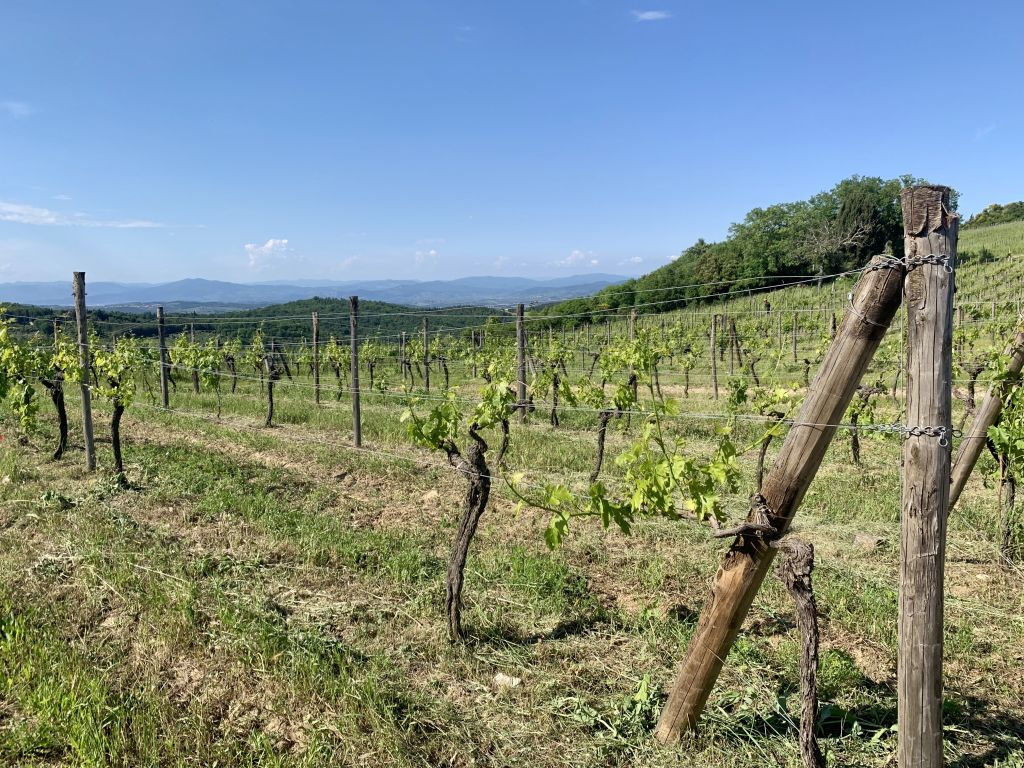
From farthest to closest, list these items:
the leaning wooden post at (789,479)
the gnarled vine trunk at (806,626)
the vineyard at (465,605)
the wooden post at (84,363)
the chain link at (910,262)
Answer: the wooden post at (84,363) → the vineyard at (465,605) → the gnarled vine trunk at (806,626) → the leaning wooden post at (789,479) → the chain link at (910,262)

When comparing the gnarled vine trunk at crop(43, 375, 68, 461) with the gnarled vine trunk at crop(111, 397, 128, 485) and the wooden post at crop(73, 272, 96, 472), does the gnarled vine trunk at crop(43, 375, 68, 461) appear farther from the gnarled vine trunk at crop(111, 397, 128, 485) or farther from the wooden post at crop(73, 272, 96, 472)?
the gnarled vine trunk at crop(111, 397, 128, 485)

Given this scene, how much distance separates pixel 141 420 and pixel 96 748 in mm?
10585

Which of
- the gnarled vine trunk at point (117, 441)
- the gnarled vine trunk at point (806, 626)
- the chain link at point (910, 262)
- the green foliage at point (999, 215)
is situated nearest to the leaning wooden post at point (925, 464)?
the chain link at point (910, 262)

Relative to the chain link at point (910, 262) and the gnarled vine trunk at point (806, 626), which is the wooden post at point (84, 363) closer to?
the gnarled vine trunk at point (806, 626)

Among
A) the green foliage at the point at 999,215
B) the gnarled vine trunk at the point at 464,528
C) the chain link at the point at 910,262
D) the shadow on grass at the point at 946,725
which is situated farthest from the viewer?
the green foliage at the point at 999,215

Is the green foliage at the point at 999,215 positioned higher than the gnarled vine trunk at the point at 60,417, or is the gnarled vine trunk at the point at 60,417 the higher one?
the green foliage at the point at 999,215

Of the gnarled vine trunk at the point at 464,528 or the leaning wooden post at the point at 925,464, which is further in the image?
the gnarled vine trunk at the point at 464,528

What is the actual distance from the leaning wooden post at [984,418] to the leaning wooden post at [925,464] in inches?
120

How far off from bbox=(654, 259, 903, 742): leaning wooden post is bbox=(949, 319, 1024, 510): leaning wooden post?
119 inches

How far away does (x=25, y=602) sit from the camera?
15.0 feet

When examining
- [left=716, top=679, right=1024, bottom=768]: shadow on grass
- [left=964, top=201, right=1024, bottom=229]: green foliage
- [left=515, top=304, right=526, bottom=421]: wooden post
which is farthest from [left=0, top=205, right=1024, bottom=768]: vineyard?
[left=964, top=201, right=1024, bottom=229]: green foliage

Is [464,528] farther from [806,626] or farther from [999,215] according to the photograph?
[999,215]

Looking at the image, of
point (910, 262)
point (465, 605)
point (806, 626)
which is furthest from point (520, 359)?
point (910, 262)

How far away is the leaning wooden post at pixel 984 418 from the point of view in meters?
4.82
